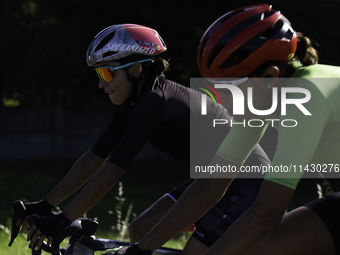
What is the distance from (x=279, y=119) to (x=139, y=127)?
0.94 m

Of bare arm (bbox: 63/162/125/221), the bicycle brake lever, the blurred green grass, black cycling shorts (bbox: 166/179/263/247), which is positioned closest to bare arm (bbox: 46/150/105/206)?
the bicycle brake lever

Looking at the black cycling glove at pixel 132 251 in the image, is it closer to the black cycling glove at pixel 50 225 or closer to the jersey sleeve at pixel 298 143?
the black cycling glove at pixel 50 225

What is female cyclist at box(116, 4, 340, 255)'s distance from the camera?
5.95 feet

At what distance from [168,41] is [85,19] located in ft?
8.04

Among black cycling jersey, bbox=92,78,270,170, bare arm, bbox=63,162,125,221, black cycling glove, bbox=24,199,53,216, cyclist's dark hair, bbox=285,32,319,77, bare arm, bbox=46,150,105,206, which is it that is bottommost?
black cycling glove, bbox=24,199,53,216

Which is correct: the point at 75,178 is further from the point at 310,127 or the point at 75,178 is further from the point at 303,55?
the point at 310,127

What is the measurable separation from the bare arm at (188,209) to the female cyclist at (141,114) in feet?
0.95

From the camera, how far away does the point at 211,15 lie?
40.4 ft

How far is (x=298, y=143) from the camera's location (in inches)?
70.9

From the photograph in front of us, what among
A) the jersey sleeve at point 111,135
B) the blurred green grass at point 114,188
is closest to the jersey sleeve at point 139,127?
the jersey sleeve at point 111,135

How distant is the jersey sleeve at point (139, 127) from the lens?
2623 millimetres

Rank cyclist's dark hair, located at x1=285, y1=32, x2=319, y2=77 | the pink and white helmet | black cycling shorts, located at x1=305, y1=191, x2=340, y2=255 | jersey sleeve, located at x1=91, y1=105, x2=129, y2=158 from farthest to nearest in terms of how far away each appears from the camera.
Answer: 1. jersey sleeve, located at x1=91, y1=105, x2=129, y2=158
2. the pink and white helmet
3. cyclist's dark hair, located at x1=285, y1=32, x2=319, y2=77
4. black cycling shorts, located at x1=305, y1=191, x2=340, y2=255

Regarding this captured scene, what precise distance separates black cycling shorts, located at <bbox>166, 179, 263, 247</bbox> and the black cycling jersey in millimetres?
393

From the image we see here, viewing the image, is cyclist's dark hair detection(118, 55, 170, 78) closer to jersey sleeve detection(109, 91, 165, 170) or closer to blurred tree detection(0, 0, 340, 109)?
jersey sleeve detection(109, 91, 165, 170)
